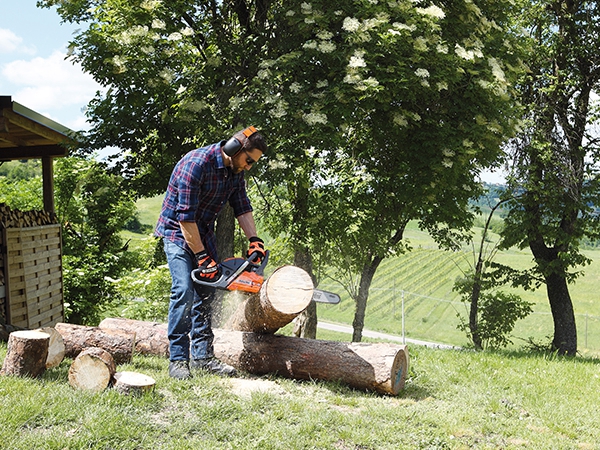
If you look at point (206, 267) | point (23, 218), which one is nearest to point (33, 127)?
point (23, 218)

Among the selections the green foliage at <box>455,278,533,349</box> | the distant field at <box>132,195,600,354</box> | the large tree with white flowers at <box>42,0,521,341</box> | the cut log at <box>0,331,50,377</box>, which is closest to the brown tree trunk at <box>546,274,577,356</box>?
the green foliage at <box>455,278,533,349</box>

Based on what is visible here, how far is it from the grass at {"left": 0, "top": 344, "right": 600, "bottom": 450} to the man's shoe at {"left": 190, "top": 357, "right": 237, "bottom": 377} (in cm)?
13

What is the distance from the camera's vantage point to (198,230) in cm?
438

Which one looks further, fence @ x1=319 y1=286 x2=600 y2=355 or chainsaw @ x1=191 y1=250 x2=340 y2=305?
fence @ x1=319 y1=286 x2=600 y2=355

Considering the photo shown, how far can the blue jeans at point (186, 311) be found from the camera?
448 centimetres

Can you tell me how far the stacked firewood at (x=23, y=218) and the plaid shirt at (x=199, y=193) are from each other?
4.86m

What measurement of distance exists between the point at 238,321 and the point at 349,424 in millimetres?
1843

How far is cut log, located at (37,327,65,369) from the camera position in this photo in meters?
4.57

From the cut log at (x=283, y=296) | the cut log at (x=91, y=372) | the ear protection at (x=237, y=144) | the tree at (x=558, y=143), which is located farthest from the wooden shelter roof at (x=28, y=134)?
the tree at (x=558, y=143)

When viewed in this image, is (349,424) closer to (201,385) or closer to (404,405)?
(404,405)

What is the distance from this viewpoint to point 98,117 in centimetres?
820

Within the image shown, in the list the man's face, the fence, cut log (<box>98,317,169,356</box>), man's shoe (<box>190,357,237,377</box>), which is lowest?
the fence

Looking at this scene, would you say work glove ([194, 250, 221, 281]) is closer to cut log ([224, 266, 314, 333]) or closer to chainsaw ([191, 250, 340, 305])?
chainsaw ([191, 250, 340, 305])

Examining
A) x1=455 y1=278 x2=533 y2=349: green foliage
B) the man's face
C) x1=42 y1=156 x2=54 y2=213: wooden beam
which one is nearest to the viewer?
the man's face
